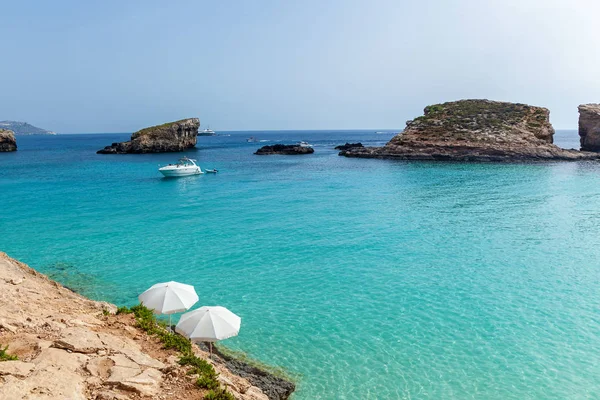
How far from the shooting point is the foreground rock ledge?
7.32m

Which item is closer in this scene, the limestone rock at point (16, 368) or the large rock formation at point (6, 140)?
the limestone rock at point (16, 368)

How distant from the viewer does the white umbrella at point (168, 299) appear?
508 inches

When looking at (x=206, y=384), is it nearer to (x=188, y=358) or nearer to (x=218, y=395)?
(x=218, y=395)

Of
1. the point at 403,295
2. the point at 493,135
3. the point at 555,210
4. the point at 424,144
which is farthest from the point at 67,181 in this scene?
the point at 493,135

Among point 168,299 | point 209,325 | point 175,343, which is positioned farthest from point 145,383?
point 168,299

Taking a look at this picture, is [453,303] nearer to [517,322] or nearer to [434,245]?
[517,322]

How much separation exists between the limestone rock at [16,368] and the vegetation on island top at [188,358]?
2.80 m

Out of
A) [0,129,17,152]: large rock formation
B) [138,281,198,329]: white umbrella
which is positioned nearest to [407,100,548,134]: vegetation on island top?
[138,281,198,329]: white umbrella

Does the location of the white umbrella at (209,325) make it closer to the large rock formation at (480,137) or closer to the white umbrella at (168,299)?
the white umbrella at (168,299)

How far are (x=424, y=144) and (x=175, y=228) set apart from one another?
6078 cm

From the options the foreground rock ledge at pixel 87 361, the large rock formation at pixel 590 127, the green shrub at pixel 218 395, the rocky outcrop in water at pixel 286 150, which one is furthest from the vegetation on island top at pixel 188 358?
the large rock formation at pixel 590 127

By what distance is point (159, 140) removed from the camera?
107 metres

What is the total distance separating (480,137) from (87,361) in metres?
79.4

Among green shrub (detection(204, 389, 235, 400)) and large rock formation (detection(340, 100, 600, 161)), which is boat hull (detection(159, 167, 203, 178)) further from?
green shrub (detection(204, 389, 235, 400))
